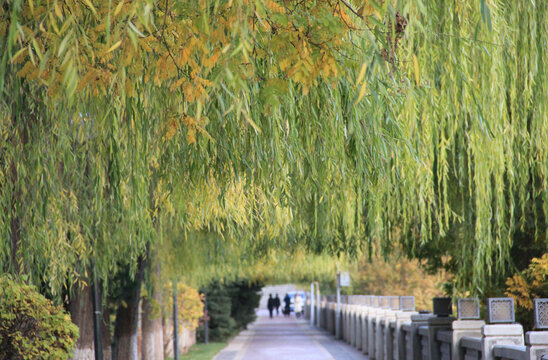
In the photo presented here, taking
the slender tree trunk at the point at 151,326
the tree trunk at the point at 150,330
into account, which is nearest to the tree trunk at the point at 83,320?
the slender tree trunk at the point at 151,326

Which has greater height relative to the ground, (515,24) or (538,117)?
(515,24)

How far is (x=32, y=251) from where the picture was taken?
716 centimetres

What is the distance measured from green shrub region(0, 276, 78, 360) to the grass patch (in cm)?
1741

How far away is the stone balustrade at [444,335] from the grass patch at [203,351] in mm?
5257

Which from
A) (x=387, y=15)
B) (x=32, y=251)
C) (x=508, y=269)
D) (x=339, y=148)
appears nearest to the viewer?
(x=387, y=15)

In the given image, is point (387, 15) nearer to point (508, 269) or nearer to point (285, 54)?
point (285, 54)

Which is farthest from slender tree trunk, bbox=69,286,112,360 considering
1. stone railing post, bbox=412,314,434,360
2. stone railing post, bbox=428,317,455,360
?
stone railing post, bbox=412,314,434,360

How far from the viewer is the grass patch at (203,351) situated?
26458 millimetres

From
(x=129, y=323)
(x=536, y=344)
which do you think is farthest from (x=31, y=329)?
(x=129, y=323)

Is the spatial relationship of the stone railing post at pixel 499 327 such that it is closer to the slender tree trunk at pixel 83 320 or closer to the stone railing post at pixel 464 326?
the stone railing post at pixel 464 326

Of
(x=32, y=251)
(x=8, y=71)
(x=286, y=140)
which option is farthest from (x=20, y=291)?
(x=286, y=140)


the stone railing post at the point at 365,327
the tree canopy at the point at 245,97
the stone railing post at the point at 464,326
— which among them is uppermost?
the tree canopy at the point at 245,97

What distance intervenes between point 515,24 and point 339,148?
3.23 metres

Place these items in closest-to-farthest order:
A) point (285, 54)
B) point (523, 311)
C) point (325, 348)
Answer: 1. point (285, 54)
2. point (523, 311)
3. point (325, 348)
